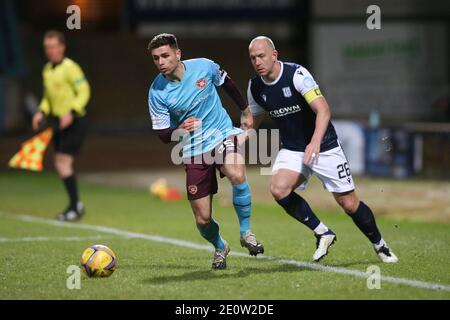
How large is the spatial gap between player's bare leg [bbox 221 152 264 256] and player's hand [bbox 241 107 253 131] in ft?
1.08

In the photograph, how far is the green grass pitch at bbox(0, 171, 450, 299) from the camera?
7199 millimetres

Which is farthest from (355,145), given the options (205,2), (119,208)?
(205,2)

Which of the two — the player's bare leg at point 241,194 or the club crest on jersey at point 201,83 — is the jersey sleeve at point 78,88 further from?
the player's bare leg at point 241,194

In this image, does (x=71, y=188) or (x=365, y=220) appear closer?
(x=365, y=220)

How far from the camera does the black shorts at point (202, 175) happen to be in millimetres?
8102

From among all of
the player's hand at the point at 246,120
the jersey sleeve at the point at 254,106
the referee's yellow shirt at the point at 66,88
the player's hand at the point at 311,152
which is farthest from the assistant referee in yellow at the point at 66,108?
the player's hand at the point at 311,152

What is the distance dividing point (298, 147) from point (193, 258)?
156 centimetres

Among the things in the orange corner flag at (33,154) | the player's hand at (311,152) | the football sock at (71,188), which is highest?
the player's hand at (311,152)

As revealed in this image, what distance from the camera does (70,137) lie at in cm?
1319

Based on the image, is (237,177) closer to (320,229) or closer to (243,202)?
(243,202)

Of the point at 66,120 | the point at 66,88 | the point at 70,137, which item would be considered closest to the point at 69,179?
the point at 70,137

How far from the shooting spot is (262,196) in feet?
53.8

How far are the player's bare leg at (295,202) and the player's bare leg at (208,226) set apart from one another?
0.63 metres

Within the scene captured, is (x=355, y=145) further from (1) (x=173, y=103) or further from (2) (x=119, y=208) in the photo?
(1) (x=173, y=103)
